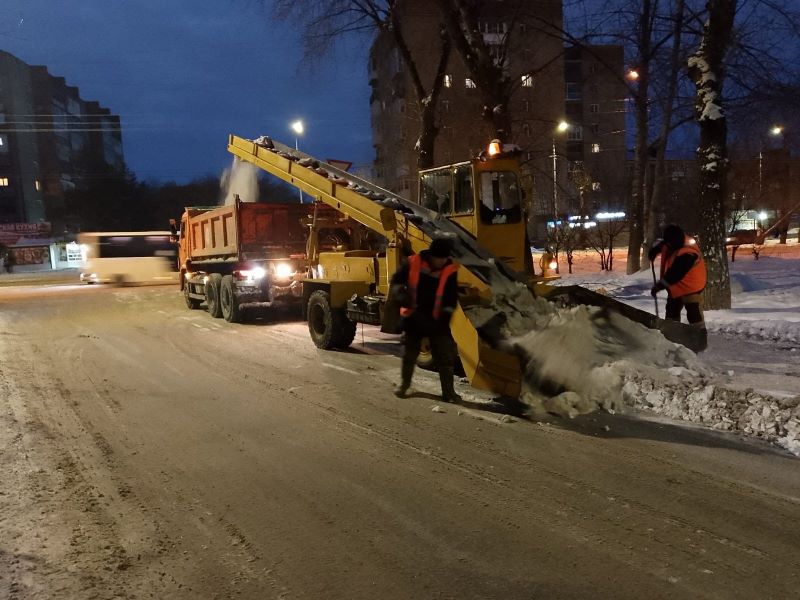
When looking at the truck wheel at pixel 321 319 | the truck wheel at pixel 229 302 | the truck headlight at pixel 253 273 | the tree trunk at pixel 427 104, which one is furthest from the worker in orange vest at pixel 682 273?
the tree trunk at pixel 427 104

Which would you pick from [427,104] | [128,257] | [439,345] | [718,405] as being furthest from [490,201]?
[128,257]

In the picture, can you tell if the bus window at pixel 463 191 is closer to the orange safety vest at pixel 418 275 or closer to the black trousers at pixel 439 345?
the orange safety vest at pixel 418 275

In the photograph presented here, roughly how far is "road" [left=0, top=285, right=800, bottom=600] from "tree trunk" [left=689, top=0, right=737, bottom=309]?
724 centimetres

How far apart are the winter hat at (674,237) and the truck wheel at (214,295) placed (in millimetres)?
10578

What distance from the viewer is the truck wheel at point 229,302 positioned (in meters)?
14.6

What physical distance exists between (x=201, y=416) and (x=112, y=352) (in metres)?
5.15

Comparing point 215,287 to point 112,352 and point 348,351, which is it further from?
point 348,351

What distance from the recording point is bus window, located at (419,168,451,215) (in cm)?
941

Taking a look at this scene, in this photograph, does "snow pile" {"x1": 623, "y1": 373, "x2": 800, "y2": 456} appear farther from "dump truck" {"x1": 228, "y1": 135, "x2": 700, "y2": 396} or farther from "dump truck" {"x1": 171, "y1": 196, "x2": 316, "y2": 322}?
"dump truck" {"x1": 171, "y1": 196, "x2": 316, "y2": 322}

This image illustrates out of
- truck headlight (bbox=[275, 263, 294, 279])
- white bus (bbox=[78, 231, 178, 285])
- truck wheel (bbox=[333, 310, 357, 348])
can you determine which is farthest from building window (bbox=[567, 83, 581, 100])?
truck wheel (bbox=[333, 310, 357, 348])

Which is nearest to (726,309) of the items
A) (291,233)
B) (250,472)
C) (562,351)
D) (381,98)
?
(562,351)

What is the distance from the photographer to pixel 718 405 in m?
6.17

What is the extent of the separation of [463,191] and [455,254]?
1.37 metres

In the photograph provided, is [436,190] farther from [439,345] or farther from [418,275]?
[439,345]
